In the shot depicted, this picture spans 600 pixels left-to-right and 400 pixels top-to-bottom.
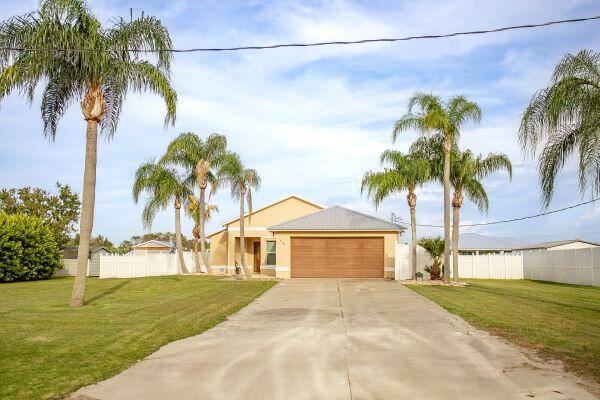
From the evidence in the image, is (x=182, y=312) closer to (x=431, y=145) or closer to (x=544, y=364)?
(x=544, y=364)

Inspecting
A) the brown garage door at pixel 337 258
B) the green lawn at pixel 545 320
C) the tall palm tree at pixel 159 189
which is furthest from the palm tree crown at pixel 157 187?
the green lawn at pixel 545 320

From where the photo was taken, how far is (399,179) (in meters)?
28.0

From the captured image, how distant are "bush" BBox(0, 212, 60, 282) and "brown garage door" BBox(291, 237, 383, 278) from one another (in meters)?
16.3

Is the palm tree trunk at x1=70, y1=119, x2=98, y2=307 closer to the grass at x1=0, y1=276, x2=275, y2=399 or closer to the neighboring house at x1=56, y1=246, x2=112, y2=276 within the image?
the grass at x1=0, y1=276, x2=275, y2=399

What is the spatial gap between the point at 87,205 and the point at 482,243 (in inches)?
1807

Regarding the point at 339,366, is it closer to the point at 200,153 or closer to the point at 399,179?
the point at 399,179

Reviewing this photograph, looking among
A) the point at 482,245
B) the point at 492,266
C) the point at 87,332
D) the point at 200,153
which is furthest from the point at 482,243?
the point at 87,332

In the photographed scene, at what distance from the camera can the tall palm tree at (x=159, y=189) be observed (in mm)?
35312

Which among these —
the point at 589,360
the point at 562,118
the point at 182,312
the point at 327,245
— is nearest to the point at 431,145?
the point at 327,245

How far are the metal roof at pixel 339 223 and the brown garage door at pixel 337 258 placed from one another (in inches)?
30.2

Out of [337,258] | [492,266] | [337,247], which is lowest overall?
[492,266]

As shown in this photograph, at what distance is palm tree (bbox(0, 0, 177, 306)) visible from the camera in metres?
14.3

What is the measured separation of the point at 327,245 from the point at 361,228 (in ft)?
7.33

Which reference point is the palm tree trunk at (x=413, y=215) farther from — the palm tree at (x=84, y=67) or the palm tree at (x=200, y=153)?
the palm tree at (x=84, y=67)
